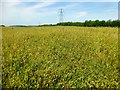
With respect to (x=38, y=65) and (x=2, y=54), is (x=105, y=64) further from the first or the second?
(x=2, y=54)

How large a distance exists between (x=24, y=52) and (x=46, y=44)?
4.86 ft

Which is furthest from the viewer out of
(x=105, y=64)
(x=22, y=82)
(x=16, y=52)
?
(x=16, y=52)

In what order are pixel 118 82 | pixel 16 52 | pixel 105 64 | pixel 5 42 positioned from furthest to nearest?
pixel 5 42, pixel 16 52, pixel 105 64, pixel 118 82

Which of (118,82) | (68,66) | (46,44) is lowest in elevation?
(118,82)

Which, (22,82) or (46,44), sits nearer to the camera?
(22,82)

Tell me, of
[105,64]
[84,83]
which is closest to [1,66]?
[84,83]

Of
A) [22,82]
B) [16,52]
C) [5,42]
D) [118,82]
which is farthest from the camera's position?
[5,42]

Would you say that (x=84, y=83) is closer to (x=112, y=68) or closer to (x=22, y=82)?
(x=112, y=68)

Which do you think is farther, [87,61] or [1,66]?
[87,61]

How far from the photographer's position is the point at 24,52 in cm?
771

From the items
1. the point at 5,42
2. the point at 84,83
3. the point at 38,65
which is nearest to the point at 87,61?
the point at 84,83

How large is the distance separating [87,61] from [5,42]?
3.71 meters

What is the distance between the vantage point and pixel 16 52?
7641 mm

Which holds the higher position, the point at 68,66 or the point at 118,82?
the point at 68,66
